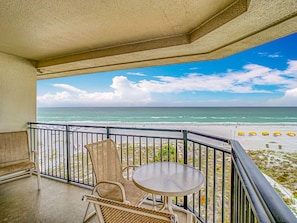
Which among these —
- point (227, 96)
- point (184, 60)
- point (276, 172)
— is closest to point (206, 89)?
point (227, 96)

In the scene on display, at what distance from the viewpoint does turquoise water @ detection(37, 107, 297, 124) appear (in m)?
19.9

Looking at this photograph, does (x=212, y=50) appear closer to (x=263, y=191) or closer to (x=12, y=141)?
(x=263, y=191)

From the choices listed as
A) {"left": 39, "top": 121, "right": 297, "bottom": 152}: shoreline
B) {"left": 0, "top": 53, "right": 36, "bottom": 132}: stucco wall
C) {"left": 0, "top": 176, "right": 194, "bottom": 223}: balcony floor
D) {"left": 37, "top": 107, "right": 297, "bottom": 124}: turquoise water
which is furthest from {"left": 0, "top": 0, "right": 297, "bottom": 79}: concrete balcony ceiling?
{"left": 37, "top": 107, "right": 297, "bottom": 124}: turquoise water

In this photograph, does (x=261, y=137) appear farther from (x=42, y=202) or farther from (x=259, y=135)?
(x=42, y=202)

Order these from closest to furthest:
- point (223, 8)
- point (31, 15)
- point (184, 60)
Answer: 1. point (223, 8)
2. point (31, 15)
3. point (184, 60)

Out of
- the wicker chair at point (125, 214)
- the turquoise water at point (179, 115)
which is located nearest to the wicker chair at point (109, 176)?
the wicker chair at point (125, 214)

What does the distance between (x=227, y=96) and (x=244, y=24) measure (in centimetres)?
2190

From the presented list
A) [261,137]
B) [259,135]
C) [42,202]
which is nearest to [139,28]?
[42,202]

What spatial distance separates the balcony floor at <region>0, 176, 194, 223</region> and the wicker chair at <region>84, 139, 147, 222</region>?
1.12 feet

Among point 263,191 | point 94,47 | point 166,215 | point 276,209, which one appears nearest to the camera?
point 276,209

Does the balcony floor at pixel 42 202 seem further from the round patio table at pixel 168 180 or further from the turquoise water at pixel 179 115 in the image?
the turquoise water at pixel 179 115

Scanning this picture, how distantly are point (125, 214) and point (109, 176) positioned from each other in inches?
55.8

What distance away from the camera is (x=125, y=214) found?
2.84 ft

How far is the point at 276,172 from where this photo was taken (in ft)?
15.4
